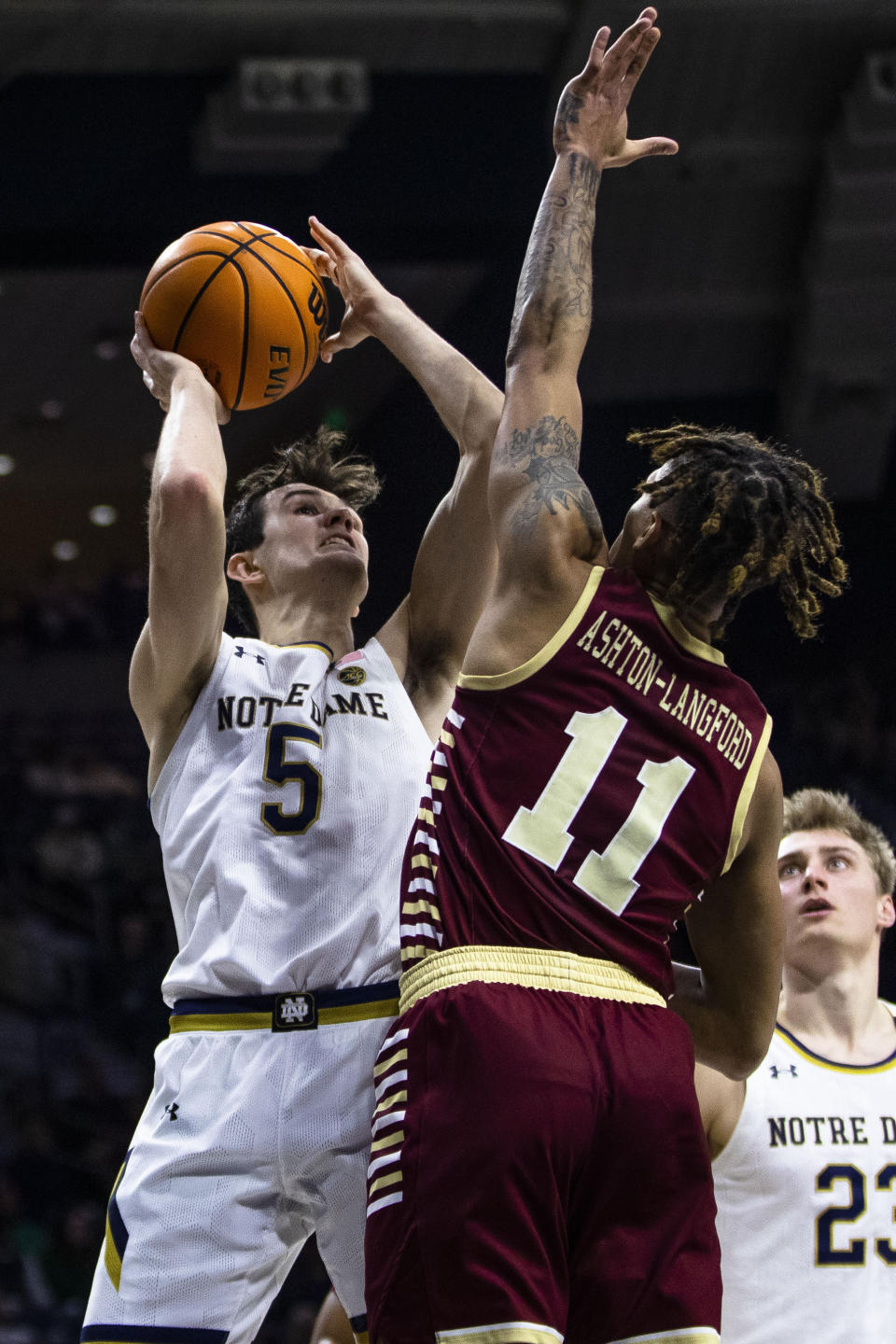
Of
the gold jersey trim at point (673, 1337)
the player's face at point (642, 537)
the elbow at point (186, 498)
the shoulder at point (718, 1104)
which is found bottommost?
the shoulder at point (718, 1104)

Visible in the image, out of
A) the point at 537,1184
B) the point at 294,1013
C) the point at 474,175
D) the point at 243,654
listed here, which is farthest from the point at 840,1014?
the point at 474,175

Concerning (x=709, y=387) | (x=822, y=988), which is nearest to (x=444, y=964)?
(x=822, y=988)

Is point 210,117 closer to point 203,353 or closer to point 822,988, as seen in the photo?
point 203,353

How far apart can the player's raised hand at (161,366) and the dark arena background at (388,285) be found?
Answer: 565 cm

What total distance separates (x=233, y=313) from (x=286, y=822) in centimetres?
117

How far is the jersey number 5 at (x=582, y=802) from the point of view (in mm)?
2463

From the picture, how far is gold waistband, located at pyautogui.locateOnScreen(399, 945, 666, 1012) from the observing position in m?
2.40

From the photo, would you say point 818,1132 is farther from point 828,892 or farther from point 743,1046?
point 743,1046

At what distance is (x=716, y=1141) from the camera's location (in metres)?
3.81

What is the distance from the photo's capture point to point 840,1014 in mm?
4215

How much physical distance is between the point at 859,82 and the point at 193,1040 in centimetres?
901

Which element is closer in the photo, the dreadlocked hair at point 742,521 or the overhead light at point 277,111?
the dreadlocked hair at point 742,521

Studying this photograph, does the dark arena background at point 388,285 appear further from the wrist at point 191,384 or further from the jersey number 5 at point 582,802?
the jersey number 5 at point 582,802

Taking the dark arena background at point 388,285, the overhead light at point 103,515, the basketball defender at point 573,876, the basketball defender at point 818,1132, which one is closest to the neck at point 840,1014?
the basketball defender at point 818,1132
